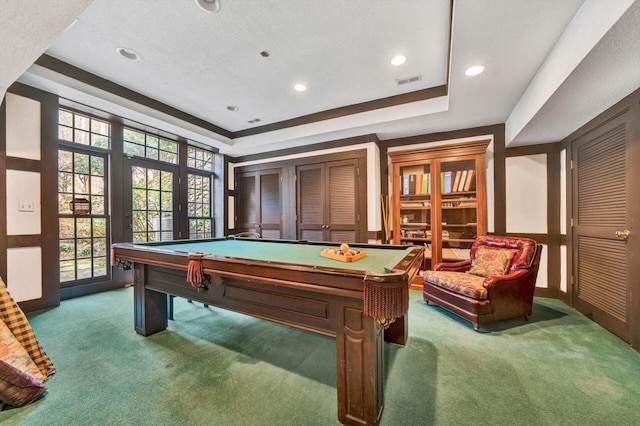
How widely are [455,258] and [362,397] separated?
301cm

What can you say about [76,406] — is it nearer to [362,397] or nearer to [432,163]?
[362,397]

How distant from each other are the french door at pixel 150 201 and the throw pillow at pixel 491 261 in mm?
4829

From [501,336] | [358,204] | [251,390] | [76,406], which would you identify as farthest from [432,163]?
[76,406]

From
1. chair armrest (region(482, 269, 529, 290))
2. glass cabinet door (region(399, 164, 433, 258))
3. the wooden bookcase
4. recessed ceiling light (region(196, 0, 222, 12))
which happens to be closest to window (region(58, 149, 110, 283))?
recessed ceiling light (region(196, 0, 222, 12))

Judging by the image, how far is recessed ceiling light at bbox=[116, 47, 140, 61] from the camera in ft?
7.97

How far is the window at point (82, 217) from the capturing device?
132 inches

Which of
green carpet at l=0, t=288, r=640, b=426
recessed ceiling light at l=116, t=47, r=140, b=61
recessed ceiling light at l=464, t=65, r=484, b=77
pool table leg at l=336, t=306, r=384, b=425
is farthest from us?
recessed ceiling light at l=116, t=47, r=140, b=61

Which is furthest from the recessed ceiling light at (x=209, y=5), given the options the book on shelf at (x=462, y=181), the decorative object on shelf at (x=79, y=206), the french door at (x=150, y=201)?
the book on shelf at (x=462, y=181)

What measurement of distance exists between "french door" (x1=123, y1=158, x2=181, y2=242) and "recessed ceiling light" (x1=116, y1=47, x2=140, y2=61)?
74.9 inches

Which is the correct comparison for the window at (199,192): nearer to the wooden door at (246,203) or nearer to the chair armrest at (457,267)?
the wooden door at (246,203)

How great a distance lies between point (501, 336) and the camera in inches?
91.6

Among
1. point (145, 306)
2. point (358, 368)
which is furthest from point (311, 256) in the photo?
point (145, 306)

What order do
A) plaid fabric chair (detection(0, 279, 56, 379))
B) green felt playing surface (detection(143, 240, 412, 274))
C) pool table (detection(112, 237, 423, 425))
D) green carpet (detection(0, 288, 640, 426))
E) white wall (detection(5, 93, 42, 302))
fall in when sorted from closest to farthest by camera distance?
pool table (detection(112, 237, 423, 425)), green carpet (detection(0, 288, 640, 426)), green felt playing surface (detection(143, 240, 412, 274)), plaid fabric chair (detection(0, 279, 56, 379)), white wall (detection(5, 93, 42, 302))

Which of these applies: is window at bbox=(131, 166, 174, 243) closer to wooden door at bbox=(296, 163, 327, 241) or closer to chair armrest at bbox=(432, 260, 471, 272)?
wooden door at bbox=(296, 163, 327, 241)
